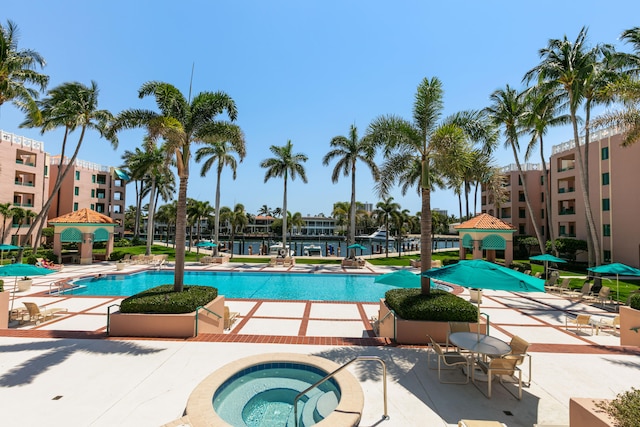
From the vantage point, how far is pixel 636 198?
2589 cm

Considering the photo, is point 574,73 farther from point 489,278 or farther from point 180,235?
point 180,235

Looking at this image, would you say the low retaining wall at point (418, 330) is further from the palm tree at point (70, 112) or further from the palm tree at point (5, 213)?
the palm tree at point (5, 213)

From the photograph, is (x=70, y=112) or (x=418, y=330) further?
(x=70, y=112)

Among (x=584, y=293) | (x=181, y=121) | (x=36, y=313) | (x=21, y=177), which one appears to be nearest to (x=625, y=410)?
(x=181, y=121)

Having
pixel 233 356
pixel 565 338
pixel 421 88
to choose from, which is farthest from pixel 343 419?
pixel 421 88

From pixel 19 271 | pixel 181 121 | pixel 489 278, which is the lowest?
pixel 19 271

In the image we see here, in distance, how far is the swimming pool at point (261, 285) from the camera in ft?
A: 59.2

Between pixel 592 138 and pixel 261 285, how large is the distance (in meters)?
35.9

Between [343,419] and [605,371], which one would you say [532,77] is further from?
[343,419]

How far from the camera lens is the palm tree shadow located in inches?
262

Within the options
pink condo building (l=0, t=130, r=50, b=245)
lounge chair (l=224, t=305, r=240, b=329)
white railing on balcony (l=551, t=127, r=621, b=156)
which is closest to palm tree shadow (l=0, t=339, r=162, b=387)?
lounge chair (l=224, t=305, r=240, b=329)

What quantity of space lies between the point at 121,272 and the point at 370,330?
71.5 feet

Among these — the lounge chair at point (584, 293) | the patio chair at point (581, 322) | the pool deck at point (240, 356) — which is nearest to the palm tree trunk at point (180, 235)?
the pool deck at point (240, 356)

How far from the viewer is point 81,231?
28141mm
